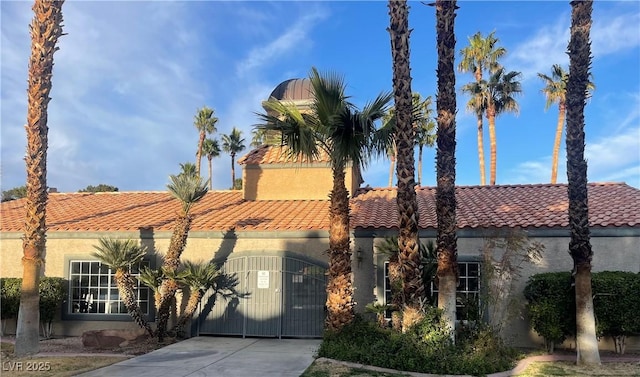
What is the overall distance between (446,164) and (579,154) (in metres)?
2.77

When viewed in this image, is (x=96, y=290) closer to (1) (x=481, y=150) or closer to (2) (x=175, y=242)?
(2) (x=175, y=242)

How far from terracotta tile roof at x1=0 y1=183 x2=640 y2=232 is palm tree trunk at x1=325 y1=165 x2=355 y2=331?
2.45 metres

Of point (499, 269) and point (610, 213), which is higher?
point (610, 213)

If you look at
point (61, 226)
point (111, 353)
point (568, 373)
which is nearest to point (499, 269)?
point (568, 373)

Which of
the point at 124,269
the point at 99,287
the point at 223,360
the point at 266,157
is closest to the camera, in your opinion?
the point at 223,360

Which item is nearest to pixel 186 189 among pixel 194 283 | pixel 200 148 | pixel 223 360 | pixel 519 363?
pixel 194 283

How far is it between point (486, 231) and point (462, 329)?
115 inches

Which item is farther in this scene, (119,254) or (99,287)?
(99,287)

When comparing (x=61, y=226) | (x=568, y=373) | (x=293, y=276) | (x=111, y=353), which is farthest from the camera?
(x=61, y=226)

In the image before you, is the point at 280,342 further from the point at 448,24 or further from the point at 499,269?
the point at 448,24

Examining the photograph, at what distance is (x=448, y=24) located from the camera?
34.0ft

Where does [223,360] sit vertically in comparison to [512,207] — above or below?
below

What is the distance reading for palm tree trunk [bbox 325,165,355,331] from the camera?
1048cm

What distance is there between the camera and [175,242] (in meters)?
12.5
